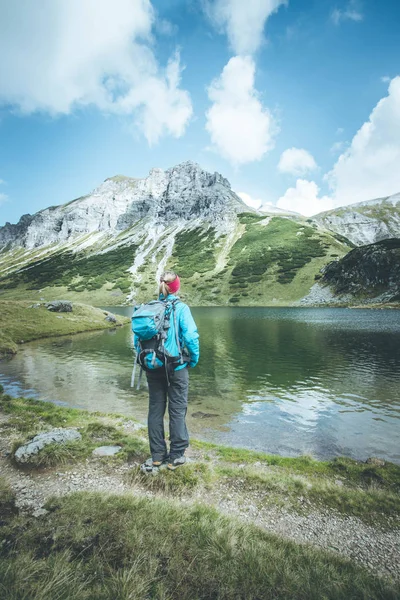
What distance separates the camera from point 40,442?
8.27 meters

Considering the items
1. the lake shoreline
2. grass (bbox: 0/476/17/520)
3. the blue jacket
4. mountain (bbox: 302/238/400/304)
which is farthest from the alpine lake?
mountain (bbox: 302/238/400/304)

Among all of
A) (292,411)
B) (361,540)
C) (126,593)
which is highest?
(126,593)

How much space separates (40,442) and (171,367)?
4.64m

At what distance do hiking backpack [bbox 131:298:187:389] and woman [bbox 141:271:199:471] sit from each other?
0.09 metres

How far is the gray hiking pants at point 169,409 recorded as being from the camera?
7.33 m

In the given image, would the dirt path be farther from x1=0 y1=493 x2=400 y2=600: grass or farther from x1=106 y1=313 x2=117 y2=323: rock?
x1=106 y1=313 x2=117 y2=323: rock

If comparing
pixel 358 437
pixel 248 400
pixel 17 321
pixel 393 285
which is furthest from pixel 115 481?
pixel 393 285

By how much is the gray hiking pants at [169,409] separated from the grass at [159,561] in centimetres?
216

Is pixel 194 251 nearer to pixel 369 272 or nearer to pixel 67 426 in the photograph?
pixel 369 272

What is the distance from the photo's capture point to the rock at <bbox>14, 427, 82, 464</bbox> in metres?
7.71

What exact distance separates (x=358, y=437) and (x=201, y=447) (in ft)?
22.4

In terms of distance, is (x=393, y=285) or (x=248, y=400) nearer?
(x=248, y=400)

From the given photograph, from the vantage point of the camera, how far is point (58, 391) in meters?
18.2

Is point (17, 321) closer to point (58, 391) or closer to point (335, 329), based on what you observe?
point (58, 391)
